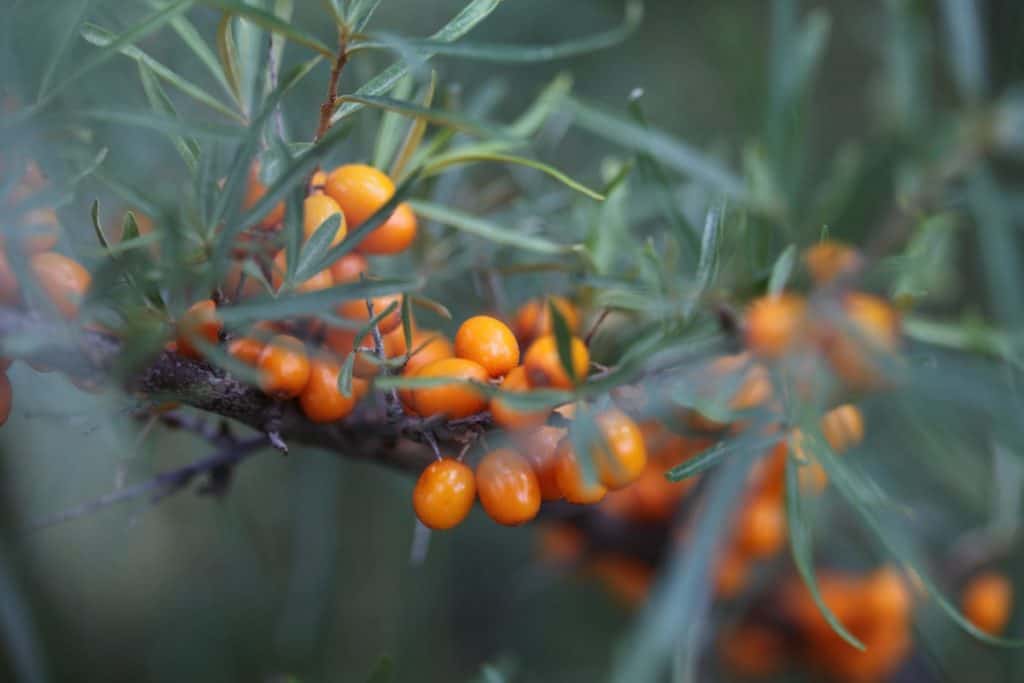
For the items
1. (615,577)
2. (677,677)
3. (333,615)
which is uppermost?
(677,677)

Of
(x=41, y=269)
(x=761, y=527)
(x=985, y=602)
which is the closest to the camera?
(x=41, y=269)

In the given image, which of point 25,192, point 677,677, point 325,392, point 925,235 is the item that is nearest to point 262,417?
point 325,392

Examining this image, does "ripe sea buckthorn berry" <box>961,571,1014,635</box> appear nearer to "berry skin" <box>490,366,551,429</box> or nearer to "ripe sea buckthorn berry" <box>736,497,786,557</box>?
"ripe sea buckthorn berry" <box>736,497,786,557</box>

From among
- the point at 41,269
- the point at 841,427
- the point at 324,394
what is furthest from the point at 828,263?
the point at 41,269

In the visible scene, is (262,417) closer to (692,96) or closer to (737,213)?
(737,213)

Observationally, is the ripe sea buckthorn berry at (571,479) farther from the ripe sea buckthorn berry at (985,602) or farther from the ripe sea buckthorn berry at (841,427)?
the ripe sea buckthorn berry at (985,602)

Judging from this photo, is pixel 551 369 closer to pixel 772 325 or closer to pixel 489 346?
pixel 489 346

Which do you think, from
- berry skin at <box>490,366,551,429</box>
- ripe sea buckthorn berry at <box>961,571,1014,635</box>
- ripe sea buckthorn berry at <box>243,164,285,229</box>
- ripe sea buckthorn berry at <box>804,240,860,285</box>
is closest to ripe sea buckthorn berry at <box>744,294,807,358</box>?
ripe sea buckthorn berry at <box>804,240,860,285</box>
